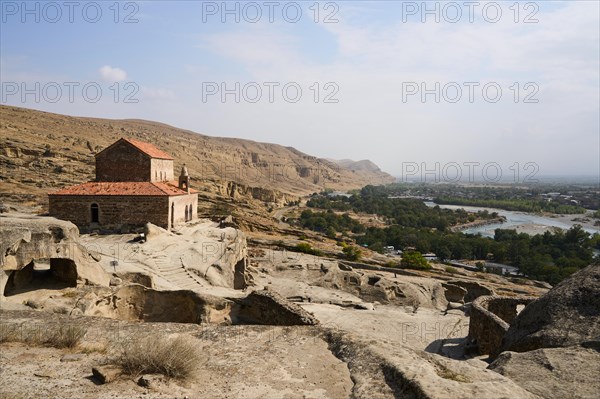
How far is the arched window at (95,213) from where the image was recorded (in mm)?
23406

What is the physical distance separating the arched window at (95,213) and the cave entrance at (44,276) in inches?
438

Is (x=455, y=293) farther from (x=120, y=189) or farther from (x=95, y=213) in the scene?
(x=95, y=213)

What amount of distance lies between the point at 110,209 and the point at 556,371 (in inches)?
904

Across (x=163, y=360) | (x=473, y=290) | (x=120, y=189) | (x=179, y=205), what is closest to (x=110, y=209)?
(x=120, y=189)

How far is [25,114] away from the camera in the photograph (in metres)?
63.4

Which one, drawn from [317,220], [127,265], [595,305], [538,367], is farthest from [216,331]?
[317,220]

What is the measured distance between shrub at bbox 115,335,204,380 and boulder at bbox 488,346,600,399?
3.75 m

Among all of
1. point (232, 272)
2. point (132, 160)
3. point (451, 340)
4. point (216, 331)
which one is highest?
point (132, 160)

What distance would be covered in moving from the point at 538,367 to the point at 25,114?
75.1 m

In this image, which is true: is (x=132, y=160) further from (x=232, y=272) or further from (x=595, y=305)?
(x=595, y=305)

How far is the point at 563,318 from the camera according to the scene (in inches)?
273

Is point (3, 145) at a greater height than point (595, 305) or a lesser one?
greater

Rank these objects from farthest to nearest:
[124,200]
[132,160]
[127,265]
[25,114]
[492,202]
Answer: [492,202] → [25,114] → [132,160] → [124,200] → [127,265]

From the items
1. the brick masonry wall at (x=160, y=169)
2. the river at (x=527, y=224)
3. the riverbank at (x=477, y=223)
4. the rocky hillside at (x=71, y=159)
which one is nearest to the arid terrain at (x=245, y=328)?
the brick masonry wall at (x=160, y=169)
